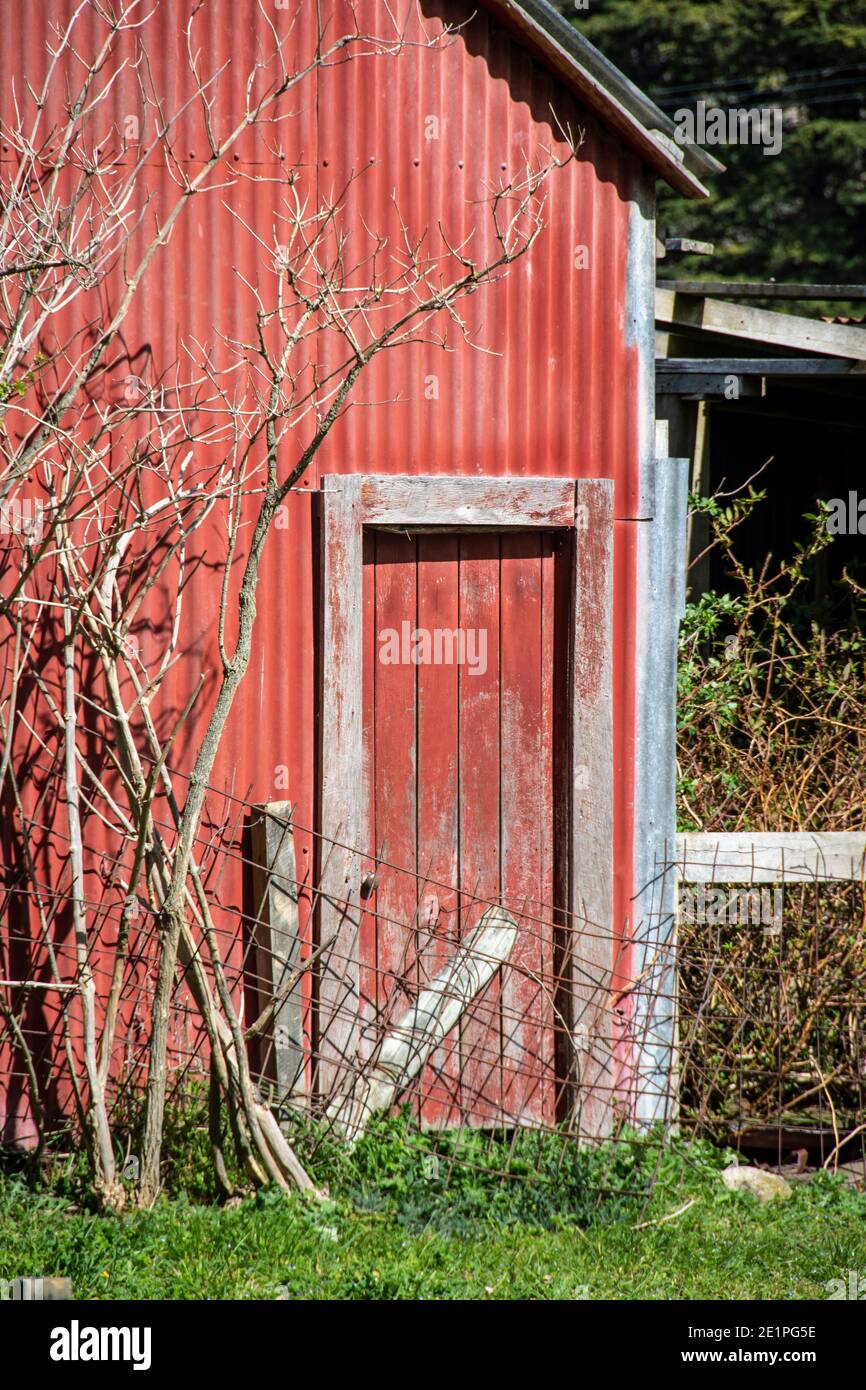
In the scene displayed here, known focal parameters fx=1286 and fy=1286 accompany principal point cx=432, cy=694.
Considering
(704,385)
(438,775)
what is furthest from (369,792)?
(704,385)

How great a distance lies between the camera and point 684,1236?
4.72 metres

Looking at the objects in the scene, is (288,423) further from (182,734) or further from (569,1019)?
(569,1019)

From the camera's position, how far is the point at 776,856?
5.64 m

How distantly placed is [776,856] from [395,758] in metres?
1.73

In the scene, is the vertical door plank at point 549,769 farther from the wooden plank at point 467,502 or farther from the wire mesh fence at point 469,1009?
the wooden plank at point 467,502

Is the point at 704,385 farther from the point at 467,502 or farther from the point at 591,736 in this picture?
the point at 591,736

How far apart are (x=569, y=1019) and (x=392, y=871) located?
105cm

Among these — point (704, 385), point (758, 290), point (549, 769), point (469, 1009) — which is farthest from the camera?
point (704, 385)

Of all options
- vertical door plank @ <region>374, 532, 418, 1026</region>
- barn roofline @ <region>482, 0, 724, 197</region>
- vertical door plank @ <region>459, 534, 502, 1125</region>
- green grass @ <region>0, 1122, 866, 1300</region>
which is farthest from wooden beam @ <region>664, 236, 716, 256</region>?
green grass @ <region>0, 1122, 866, 1300</region>

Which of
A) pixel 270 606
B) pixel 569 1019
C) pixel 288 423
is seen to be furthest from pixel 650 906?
pixel 288 423

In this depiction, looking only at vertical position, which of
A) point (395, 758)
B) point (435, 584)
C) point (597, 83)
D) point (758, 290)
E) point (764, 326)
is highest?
point (597, 83)

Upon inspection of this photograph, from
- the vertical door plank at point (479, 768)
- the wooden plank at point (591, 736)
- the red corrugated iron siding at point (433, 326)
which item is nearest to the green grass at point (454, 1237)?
Result: the vertical door plank at point (479, 768)

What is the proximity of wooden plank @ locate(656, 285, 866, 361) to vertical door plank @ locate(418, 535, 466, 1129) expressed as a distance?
1989 millimetres

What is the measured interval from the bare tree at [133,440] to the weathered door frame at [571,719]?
15.6 inches
